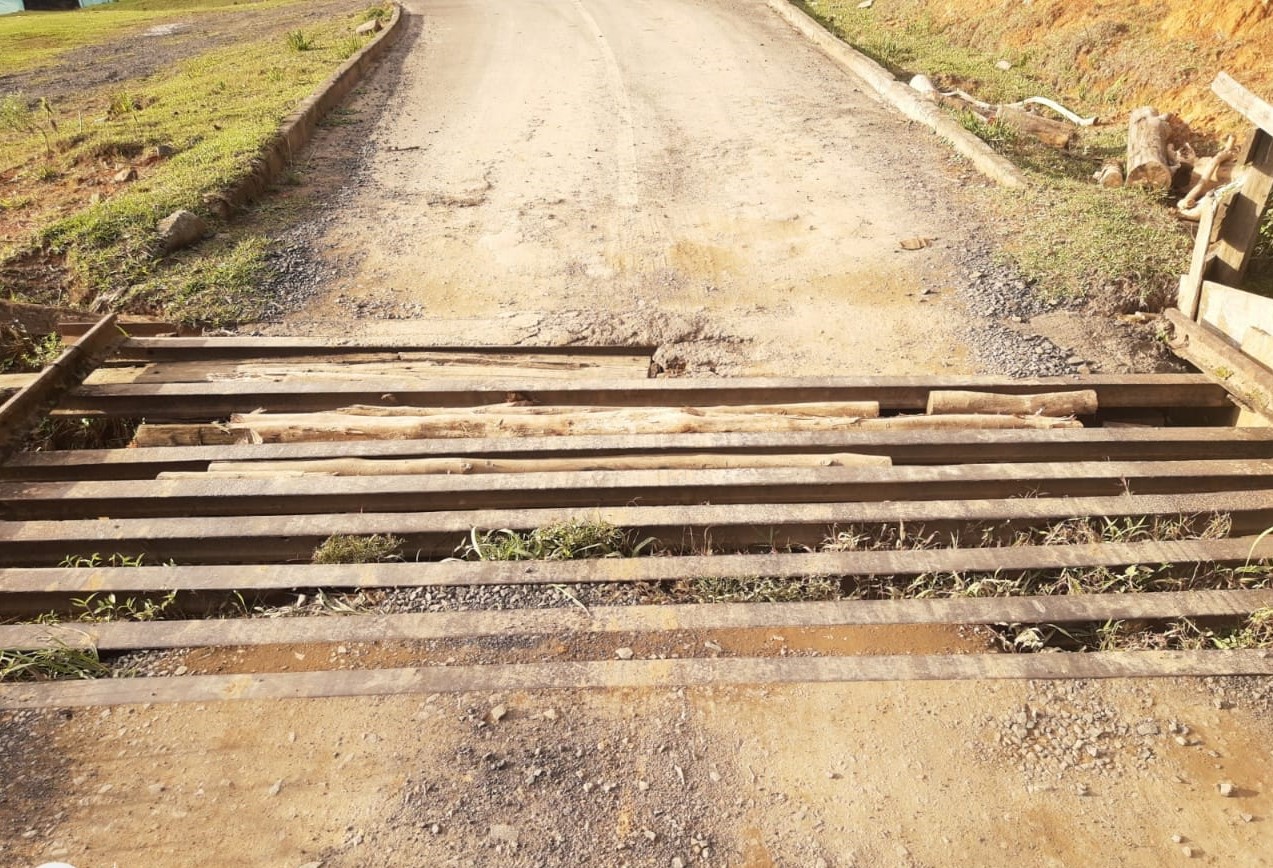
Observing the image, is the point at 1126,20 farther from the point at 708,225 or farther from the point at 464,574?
the point at 464,574

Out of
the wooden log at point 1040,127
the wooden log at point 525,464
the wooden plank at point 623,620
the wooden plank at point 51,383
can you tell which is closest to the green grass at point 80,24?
the wooden plank at point 51,383

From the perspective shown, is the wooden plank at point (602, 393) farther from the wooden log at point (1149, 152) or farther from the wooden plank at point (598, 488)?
the wooden log at point (1149, 152)

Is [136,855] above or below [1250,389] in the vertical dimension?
below

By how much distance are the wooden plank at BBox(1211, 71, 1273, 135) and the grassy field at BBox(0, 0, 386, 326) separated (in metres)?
6.86

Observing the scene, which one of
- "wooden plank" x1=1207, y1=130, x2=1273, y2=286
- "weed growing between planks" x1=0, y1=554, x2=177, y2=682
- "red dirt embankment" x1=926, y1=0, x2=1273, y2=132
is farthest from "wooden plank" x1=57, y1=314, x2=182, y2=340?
"red dirt embankment" x1=926, y1=0, x2=1273, y2=132

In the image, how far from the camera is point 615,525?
4039 millimetres

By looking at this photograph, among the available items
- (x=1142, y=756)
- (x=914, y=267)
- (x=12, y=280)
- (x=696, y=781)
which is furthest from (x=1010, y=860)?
(x=12, y=280)

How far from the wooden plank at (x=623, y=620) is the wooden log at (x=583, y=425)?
1.31 meters

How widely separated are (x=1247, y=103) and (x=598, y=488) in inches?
189

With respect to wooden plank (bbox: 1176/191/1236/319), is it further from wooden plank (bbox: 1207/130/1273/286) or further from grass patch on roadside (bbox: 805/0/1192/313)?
grass patch on roadside (bbox: 805/0/1192/313)

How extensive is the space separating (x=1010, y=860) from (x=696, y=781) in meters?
1.11

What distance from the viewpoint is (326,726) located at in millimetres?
3166

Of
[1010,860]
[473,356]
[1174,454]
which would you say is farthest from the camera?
[473,356]

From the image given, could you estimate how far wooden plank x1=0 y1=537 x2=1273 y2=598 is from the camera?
147 inches
